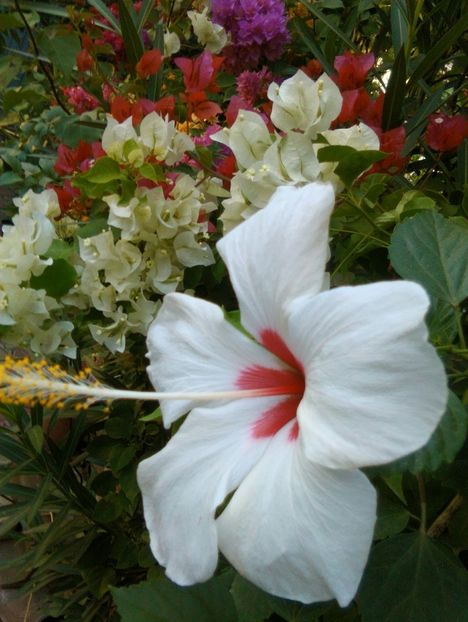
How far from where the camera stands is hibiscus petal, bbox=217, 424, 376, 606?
349 mm

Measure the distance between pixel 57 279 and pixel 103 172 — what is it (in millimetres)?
139

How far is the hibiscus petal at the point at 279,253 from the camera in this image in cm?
40

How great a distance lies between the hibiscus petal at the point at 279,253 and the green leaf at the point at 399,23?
0.57 metres

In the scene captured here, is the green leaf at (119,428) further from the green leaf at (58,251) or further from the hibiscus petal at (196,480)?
the hibiscus petal at (196,480)

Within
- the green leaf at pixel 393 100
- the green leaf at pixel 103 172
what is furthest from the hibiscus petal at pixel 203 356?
the green leaf at pixel 393 100

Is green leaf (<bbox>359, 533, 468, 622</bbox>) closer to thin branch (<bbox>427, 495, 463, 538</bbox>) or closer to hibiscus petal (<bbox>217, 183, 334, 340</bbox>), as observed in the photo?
thin branch (<bbox>427, 495, 463, 538</bbox>)

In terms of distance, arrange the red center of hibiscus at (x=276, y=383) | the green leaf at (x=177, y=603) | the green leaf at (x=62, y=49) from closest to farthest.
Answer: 1. the red center of hibiscus at (x=276, y=383)
2. the green leaf at (x=177, y=603)
3. the green leaf at (x=62, y=49)

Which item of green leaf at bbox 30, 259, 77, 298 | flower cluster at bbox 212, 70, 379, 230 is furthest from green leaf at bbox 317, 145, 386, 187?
green leaf at bbox 30, 259, 77, 298

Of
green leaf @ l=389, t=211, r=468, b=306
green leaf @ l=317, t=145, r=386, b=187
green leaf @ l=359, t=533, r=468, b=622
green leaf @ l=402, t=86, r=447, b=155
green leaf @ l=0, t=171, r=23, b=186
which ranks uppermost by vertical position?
green leaf @ l=317, t=145, r=386, b=187

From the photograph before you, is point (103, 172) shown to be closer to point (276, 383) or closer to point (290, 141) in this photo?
point (290, 141)

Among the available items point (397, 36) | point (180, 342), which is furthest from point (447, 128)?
point (180, 342)

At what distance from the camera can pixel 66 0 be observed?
163 cm

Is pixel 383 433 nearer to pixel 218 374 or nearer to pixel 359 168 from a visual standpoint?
pixel 218 374

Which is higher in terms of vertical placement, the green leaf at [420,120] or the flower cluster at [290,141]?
the flower cluster at [290,141]
